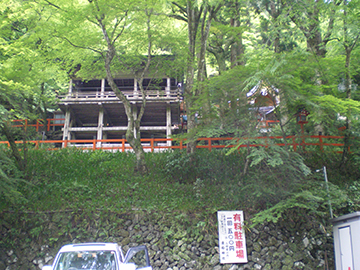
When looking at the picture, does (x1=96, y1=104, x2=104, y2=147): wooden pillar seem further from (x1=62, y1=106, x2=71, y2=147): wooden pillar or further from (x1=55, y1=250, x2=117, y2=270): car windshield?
(x1=55, y1=250, x2=117, y2=270): car windshield

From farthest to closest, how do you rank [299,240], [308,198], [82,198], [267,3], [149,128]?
[149,128] → [267,3] → [82,198] → [299,240] → [308,198]

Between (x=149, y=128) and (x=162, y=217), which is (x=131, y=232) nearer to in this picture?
(x=162, y=217)

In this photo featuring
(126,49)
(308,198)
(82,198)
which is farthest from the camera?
(126,49)

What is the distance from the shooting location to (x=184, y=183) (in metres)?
12.1

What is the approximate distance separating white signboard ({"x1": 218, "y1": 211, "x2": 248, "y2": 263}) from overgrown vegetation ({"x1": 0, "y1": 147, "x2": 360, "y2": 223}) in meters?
0.46

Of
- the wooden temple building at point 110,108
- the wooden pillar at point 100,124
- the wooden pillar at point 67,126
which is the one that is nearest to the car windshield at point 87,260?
the wooden temple building at point 110,108

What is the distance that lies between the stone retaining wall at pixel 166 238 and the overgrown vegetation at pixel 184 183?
422mm

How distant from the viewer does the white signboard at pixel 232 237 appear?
941cm

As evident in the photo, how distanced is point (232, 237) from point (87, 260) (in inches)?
210

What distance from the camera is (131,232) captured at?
10.0 metres

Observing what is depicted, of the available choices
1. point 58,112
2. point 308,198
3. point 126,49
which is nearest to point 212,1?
point 126,49

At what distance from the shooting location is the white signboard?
9414 mm

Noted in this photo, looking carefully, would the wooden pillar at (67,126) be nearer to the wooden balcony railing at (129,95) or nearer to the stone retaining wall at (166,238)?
the wooden balcony railing at (129,95)

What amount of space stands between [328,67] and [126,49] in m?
8.75
